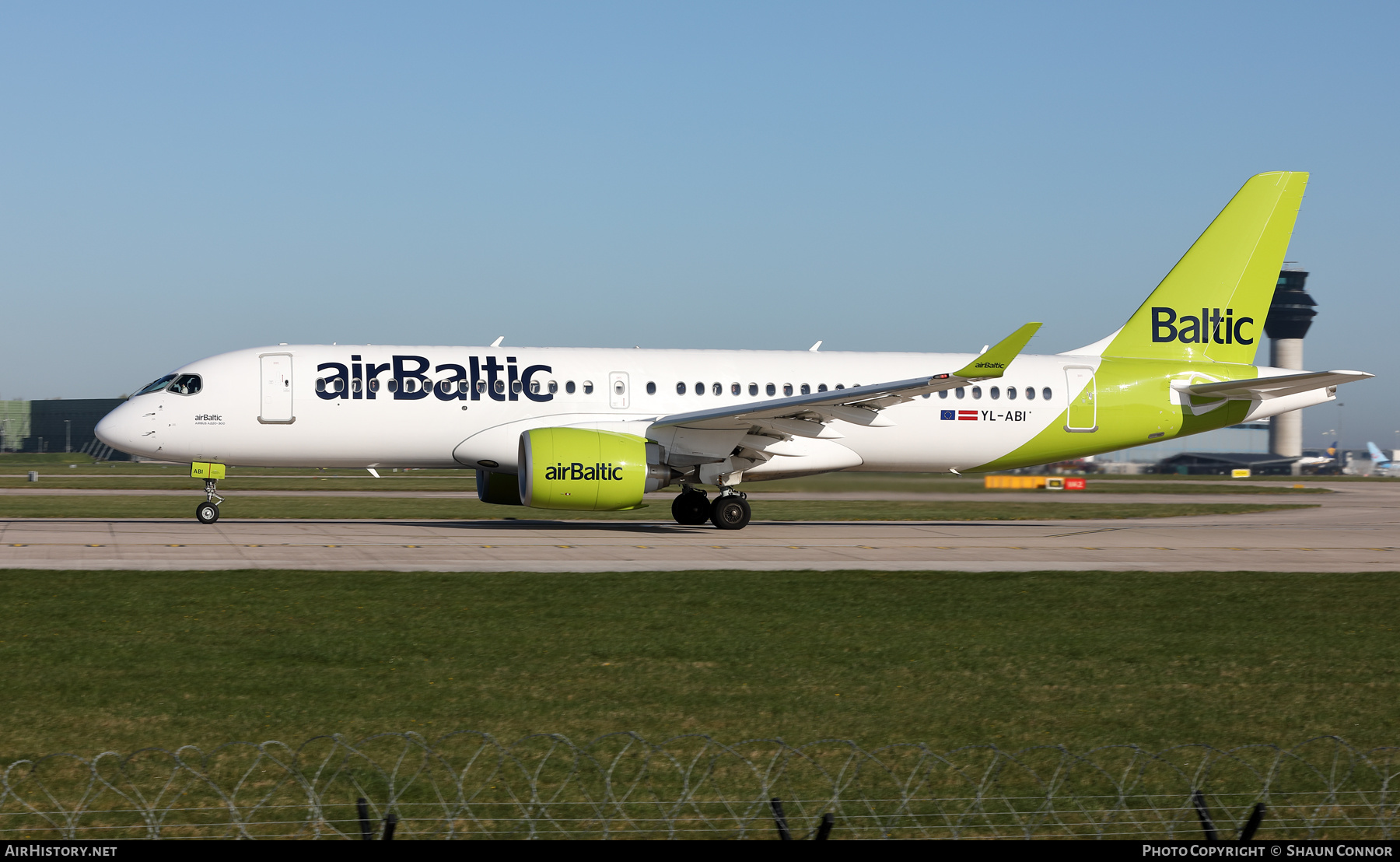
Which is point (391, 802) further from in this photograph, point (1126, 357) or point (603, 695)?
point (1126, 357)

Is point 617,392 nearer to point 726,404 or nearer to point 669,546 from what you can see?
point 726,404

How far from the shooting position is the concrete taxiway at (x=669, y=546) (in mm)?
19281

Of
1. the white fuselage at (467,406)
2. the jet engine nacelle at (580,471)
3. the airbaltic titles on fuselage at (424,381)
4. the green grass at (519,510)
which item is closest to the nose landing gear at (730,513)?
the white fuselage at (467,406)

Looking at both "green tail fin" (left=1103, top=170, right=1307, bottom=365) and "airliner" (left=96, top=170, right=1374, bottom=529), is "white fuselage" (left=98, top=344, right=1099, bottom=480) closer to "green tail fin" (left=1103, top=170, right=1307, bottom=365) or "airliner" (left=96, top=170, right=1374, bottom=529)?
"airliner" (left=96, top=170, right=1374, bottom=529)

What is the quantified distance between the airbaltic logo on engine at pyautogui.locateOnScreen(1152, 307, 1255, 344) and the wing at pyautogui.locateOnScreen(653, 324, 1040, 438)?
7.33 metres

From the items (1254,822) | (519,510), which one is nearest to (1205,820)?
(1254,822)

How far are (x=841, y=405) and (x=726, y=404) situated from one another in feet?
11.2

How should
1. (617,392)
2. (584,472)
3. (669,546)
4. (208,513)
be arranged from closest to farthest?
1. (669,546)
2. (584,472)
3. (208,513)
4. (617,392)

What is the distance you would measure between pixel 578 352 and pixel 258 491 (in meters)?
23.6

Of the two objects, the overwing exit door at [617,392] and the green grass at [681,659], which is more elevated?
the overwing exit door at [617,392]

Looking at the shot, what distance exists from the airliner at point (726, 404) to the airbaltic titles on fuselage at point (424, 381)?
0.04m

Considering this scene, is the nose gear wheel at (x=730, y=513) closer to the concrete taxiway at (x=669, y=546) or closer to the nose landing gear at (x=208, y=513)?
the concrete taxiway at (x=669, y=546)

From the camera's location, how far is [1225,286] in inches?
1184

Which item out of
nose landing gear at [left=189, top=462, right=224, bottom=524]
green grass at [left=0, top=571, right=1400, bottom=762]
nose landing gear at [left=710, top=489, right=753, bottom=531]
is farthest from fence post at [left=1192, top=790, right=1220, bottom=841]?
nose landing gear at [left=189, top=462, right=224, bottom=524]
